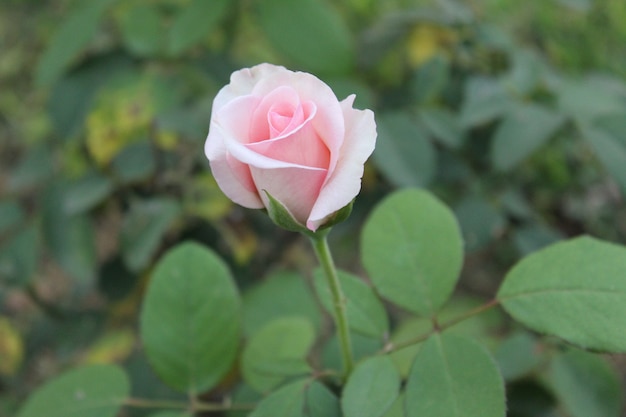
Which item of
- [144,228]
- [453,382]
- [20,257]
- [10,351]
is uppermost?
[453,382]

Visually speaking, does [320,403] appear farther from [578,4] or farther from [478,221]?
[578,4]

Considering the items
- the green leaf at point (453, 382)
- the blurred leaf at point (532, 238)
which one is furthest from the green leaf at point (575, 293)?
the blurred leaf at point (532, 238)

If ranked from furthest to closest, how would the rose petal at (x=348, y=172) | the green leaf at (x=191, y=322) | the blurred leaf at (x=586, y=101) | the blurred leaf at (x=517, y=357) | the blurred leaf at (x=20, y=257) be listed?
the blurred leaf at (x=20, y=257), the blurred leaf at (x=586, y=101), the blurred leaf at (x=517, y=357), the green leaf at (x=191, y=322), the rose petal at (x=348, y=172)

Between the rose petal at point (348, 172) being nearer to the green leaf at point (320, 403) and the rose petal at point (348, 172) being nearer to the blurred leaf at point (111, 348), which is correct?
the green leaf at point (320, 403)

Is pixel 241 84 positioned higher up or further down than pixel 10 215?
higher up

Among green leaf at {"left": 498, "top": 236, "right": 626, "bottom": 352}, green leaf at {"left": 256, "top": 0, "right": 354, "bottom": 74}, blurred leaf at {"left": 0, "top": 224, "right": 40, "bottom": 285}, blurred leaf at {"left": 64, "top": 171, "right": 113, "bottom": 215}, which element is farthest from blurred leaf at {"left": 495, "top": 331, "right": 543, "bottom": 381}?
blurred leaf at {"left": 0, "top": 224, "right": 40, "bottom": 285}

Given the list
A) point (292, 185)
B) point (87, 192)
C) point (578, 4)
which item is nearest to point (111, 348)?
point (87, 192)

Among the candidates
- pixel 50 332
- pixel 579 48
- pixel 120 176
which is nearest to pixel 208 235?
pixel 120 176
